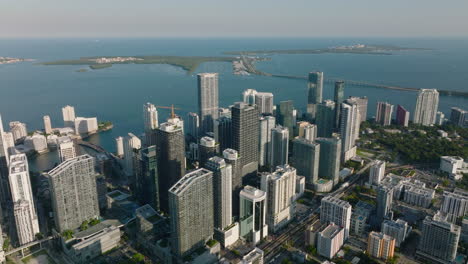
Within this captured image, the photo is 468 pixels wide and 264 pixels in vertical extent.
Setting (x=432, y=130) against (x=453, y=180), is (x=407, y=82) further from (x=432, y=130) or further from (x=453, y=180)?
(x=453, y=180)

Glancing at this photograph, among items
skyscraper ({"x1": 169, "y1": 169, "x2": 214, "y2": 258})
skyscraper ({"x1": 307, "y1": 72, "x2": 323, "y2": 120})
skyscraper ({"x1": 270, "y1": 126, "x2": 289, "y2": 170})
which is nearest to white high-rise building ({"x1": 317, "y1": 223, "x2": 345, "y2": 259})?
skyscraper ({"x1": 169, "y1": 169, "x2": 214, "y2": 258})

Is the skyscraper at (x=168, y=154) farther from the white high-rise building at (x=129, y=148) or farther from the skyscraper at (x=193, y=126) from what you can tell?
the skyscraper at (x=193, y=126)

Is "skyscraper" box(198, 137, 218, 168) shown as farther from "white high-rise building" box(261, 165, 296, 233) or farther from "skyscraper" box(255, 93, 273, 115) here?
"skyscraper" box(255, 93, 273, 115)

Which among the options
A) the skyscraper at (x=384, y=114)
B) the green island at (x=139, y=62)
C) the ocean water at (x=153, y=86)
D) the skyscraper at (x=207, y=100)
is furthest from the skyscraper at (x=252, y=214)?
the green island at (x=139, y=62)

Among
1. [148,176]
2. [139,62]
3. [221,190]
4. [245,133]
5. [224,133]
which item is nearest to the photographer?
[221,190]

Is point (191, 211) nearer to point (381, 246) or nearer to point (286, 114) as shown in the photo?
point (381, 246)

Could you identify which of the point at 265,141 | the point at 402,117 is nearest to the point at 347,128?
the point at 265,141
